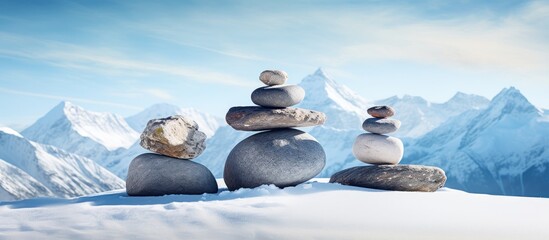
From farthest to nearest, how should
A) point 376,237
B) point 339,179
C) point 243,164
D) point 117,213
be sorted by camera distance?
point 339,179 < point 243,164 < point 117,213 < point 376,237

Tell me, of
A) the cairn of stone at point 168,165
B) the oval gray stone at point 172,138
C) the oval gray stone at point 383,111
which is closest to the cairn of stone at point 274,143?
the cairn of stone at point 168,165

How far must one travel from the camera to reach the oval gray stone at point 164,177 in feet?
56.7

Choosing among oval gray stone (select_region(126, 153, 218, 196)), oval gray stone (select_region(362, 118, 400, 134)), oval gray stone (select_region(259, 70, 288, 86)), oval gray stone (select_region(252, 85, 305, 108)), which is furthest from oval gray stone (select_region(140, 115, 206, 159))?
oval gray stone (select_region(362, 118, 400, 134))

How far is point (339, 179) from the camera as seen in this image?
65.0 ft

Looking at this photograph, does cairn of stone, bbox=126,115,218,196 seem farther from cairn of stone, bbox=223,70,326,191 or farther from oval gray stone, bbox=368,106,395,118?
oval gray stone, bbox=368,106,395,118

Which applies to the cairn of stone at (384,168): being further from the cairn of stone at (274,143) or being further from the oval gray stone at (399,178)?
the cairn of stone at (274,143)

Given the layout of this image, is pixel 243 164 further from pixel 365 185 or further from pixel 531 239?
pixel 531 239

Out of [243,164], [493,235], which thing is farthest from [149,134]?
[493,235]

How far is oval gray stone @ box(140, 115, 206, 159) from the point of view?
56.9 ft

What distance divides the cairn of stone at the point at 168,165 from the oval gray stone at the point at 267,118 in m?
1.45

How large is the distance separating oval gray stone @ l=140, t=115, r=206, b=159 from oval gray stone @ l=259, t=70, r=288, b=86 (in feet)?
9.40

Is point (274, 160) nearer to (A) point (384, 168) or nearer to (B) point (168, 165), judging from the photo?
(B) point (168, 165)

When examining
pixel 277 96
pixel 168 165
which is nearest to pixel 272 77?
pixel 277 96

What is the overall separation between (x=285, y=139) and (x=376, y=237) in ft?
24.3
